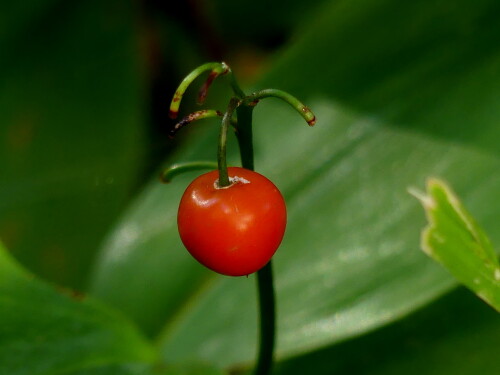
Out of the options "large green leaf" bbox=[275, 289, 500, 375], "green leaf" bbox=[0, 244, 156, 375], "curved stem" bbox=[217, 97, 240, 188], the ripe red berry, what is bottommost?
"large green leaf" bbox=[275, 289, 500, 375]

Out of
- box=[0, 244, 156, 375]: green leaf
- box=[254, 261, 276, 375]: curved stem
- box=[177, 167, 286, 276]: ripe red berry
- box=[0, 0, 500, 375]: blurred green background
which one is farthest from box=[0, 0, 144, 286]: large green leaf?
box=[177, 167, 286, 276]: ripe red berry

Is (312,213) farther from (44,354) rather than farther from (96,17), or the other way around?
(96,17)

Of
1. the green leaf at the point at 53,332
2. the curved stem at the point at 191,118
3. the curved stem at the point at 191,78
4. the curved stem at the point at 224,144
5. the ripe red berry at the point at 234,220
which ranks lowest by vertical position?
the green leaf at the point at 53,332

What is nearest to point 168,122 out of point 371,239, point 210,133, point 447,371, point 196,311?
point 210,133

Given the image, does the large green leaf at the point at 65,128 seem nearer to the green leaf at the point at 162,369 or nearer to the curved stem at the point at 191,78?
the green leaf at the point at 162,369

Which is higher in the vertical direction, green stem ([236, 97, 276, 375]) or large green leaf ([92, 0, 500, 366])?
green stem ([236, 97, 276, 375])

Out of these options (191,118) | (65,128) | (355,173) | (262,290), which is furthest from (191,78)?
(65,128)

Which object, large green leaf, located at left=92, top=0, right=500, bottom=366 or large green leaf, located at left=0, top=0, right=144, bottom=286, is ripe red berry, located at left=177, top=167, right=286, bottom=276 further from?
large green leaf, located at left=0, top=0, right=144, bottom=286

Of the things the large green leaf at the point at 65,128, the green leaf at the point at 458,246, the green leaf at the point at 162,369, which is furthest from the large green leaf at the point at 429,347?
the large green leaf at the point at 65,128
